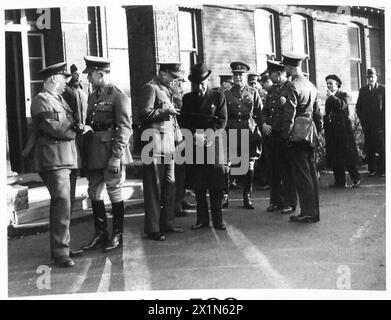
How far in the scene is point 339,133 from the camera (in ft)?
23.2

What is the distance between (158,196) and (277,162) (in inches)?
62.0

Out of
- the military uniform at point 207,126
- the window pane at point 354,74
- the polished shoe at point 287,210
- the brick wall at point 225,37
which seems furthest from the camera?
the window pane at point 354,74

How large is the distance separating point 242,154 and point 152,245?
78.1 inches

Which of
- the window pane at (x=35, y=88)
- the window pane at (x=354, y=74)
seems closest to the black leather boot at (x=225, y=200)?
the window pane at (x=35, y=88)

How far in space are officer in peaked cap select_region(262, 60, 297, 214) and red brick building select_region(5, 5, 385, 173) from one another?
0.92 meters

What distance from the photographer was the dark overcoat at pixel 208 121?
4938 mm

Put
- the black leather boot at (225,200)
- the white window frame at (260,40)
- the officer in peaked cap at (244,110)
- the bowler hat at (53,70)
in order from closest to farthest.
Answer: the bowler hat at (53,70), the black leather boot at (225,200), the officer in peaked cap at (244,110), the white window frame at (260,40)

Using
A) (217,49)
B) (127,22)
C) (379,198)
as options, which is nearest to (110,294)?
(379,198)

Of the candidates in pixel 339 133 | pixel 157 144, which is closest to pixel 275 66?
pixel 157 144

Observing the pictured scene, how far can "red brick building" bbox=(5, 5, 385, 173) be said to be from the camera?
6605 millimetres

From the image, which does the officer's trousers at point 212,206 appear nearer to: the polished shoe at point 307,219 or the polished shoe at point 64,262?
the polished shoe at point 307,219

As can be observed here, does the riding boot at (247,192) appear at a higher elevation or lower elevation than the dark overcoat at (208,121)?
lower

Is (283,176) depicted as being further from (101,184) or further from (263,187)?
(101,184)

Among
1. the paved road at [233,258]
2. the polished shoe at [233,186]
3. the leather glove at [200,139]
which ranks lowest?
the paved road at [233,258]
